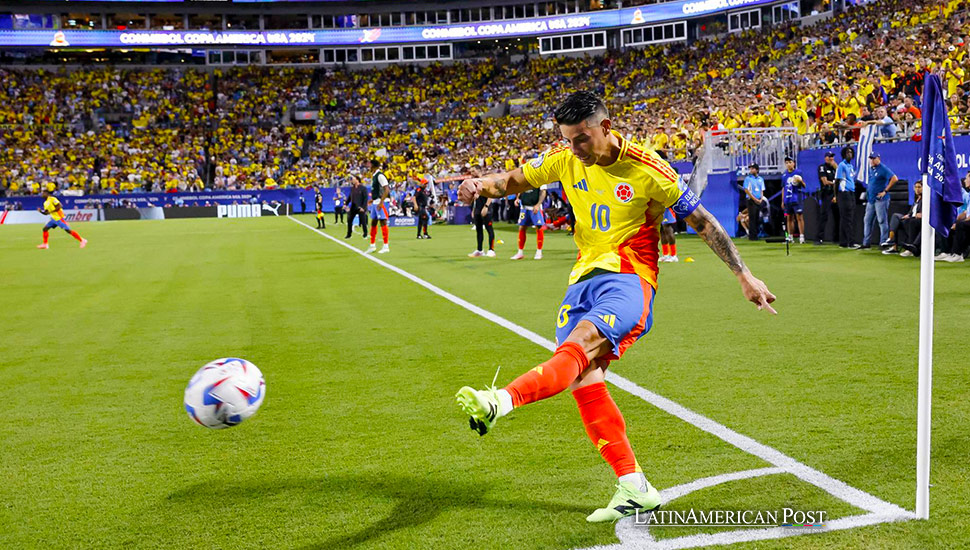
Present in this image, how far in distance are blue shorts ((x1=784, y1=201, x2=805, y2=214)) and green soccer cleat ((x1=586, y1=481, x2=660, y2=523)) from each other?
19041 millimetres

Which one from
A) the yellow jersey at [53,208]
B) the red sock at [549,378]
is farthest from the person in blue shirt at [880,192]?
the yellow jersey at [53,208]

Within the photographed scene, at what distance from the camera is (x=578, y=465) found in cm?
502

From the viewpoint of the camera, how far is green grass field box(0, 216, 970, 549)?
165 inches

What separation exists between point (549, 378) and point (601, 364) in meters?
0.65

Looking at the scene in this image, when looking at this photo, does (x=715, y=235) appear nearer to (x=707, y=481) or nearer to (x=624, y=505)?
(x=707, y=481)

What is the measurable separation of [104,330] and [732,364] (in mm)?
7454

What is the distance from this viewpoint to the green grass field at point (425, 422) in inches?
165

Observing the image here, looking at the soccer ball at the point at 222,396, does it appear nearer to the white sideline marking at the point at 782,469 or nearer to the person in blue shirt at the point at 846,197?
the white sideline marking at the point at 782,469

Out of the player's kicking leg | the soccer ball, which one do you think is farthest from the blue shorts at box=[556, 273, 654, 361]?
the soccer ball

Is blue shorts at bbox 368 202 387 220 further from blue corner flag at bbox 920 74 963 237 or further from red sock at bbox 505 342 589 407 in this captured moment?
blue corner flag at bbox 920 74 963 237

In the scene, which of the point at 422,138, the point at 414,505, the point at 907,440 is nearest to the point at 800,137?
the point at 907,440

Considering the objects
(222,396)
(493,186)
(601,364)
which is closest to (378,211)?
(222,396)

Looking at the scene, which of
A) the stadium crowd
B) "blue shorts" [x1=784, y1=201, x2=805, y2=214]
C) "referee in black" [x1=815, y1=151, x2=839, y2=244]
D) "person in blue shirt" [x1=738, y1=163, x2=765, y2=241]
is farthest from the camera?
the stadium crowd

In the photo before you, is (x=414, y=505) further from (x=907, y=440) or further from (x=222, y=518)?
(x=907, y=440)
